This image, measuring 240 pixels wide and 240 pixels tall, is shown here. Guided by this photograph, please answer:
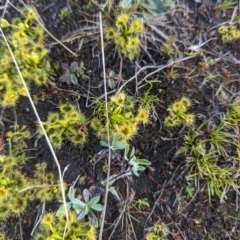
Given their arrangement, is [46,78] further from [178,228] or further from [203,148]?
[178,228]

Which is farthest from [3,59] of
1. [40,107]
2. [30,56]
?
[40,107]

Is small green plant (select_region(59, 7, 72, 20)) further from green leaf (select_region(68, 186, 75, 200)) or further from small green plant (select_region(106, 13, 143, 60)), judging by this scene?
green leaf (select_region(68, 186, 75, 200))

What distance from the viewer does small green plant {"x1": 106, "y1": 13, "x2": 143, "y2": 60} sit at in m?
1.44

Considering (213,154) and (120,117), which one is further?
(213,154)

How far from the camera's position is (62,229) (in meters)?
1.31

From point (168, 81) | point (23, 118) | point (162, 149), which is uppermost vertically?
point (168, 81)

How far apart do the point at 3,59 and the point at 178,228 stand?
108 centimetres

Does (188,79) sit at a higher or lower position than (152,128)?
higher

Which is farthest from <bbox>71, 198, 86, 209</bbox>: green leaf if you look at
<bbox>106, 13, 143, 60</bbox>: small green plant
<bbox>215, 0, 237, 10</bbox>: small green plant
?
Result: <bbox>215, 0, 237, 10</bbox>: small green plant

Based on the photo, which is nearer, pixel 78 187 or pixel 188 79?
pixel 78 187

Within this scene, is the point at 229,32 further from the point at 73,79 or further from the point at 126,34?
the point at 73,79

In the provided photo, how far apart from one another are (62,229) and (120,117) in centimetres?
52

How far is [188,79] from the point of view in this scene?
1.53 meters

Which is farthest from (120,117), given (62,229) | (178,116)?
(62,229)
